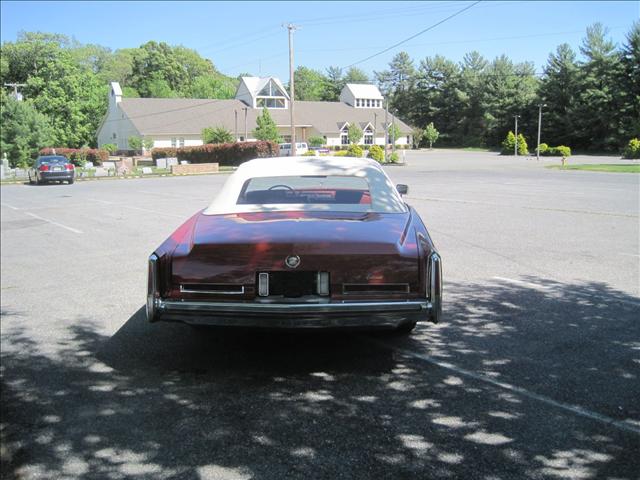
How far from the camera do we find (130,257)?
927 centimetres

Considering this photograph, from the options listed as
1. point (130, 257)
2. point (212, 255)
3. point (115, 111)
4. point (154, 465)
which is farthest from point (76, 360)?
point (115, 111)

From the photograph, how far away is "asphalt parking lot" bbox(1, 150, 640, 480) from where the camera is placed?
3.07m

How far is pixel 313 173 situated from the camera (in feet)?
19.2

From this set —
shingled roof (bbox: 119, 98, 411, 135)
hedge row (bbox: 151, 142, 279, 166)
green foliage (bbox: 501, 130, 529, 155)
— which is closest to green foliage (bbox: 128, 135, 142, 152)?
shingled roof (bbox: 119, 98, 411, 135)

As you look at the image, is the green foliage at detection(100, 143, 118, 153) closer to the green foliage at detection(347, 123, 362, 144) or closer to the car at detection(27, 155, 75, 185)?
the green foliage at detection(347, 123, 362, 144)

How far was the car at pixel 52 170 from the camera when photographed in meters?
30.3

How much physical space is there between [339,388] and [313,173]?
98.6 inches

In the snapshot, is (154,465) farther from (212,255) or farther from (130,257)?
(130,257)

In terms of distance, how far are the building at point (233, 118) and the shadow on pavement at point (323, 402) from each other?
58.3 metres

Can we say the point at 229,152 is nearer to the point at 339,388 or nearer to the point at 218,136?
the point at 218,136

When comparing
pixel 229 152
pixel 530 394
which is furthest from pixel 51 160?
pixel 530 394

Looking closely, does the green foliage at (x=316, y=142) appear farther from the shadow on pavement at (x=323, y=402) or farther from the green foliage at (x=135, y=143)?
the shadow on pavement at (x=323, y=402)

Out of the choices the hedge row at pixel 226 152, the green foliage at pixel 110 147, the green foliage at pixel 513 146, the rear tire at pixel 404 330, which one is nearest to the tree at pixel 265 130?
the hedge row at pixel 226 152

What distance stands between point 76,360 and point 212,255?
5.59ft
